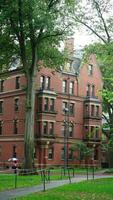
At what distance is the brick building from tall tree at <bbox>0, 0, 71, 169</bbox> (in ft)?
57.5

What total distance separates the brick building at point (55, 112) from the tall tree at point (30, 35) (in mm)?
17530

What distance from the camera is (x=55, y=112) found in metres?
61.8

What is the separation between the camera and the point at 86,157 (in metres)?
64.4

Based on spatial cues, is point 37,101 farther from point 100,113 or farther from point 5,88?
point 100,113

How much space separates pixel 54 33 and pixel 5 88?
2924 cm

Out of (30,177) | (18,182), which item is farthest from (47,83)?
(18,182)

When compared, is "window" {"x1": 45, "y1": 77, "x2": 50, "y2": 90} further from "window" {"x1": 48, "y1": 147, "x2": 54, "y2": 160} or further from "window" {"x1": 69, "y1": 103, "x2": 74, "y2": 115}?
"window" {"x1": 48, "y1": 147, "x2": 54, "y2": 160}

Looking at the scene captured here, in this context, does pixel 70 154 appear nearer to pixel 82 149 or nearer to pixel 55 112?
pixel 82 149

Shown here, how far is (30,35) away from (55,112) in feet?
83.8

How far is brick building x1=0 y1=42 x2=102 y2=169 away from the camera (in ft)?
198

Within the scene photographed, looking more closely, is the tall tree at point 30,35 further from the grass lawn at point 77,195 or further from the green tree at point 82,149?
the green tree at point 82,149

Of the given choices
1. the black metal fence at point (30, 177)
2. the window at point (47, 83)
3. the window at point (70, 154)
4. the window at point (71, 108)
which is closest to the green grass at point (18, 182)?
the black metal fence at point (30, 177)

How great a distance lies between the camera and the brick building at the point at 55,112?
60469mm

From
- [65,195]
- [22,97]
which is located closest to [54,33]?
[65,195]
